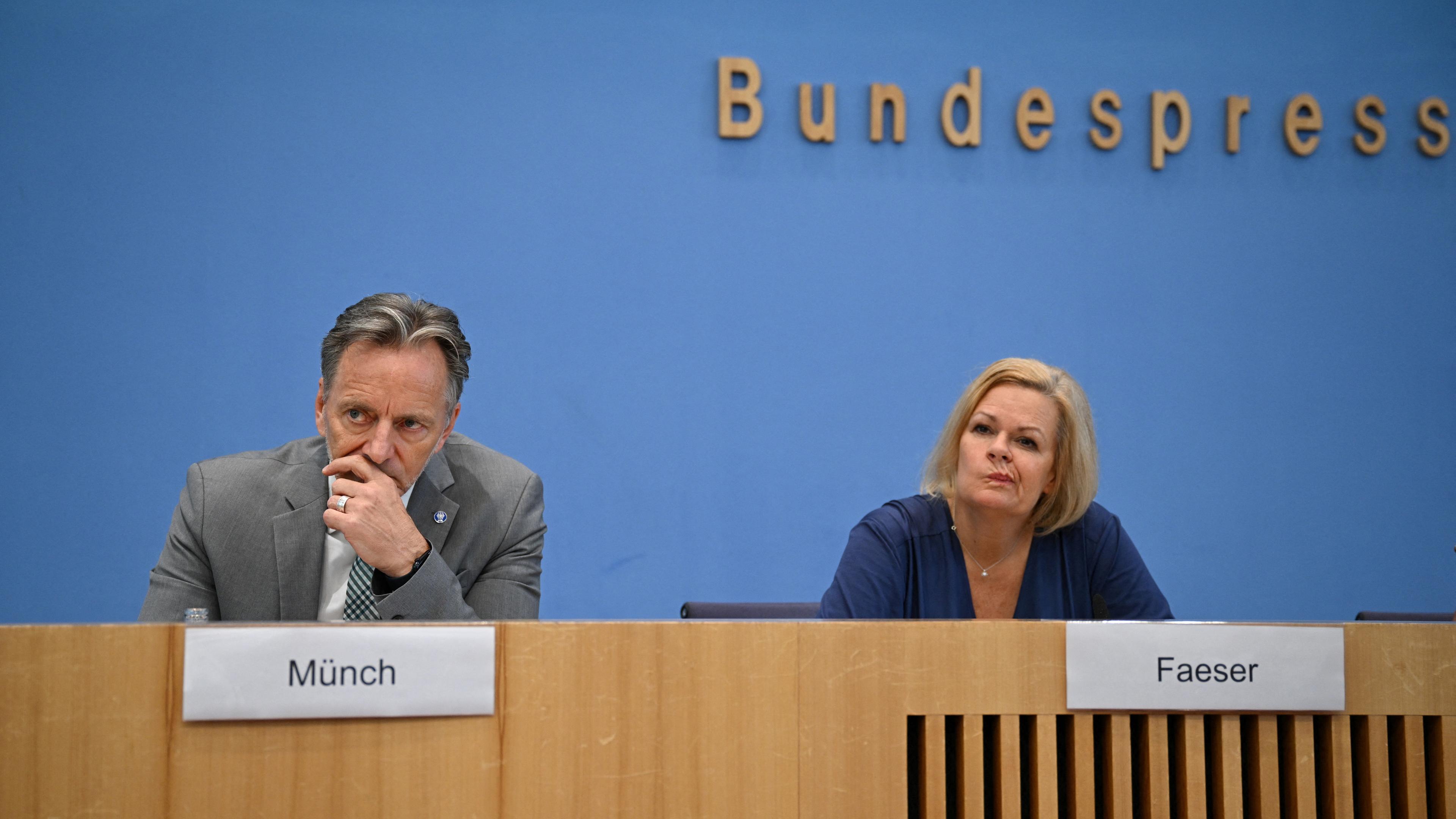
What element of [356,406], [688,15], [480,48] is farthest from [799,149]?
[356,406]

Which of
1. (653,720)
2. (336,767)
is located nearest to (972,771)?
(653,720)

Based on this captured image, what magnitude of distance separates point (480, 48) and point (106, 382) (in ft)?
3.90

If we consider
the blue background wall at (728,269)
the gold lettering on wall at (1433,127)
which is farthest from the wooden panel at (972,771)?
the gold lettering on wall at (1433,127)

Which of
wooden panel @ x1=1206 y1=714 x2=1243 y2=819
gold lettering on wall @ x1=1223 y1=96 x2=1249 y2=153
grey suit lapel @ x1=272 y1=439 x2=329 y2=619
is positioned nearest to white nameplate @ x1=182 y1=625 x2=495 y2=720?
wooden panel @ x1=1206 y1=714 x2=1243 y2=819

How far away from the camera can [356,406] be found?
54.9 inches

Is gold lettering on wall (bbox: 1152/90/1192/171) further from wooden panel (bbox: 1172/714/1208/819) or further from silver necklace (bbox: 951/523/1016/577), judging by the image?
wooden panel (bbox: 1172/714/1208/819)

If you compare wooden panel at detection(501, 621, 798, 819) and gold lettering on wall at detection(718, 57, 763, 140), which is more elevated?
gold lettering on wall at detection(718, 57, 763, 140)

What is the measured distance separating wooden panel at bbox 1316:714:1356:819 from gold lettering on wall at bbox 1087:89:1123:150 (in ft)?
7.06

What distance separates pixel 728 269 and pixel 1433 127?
2.00 meters

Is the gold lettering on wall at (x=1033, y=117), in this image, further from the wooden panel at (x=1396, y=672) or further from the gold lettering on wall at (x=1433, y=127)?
the wooden panel at (x=1396, y=672)

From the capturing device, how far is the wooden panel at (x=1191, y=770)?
82cm

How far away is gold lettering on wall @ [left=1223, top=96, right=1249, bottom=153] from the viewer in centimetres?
273

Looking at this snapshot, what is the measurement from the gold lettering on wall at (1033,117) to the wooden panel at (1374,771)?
208 centimetres

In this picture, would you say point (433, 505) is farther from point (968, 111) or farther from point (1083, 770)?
point (968, 111)
